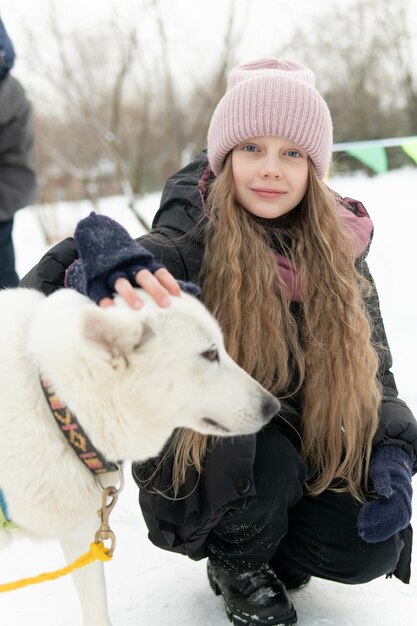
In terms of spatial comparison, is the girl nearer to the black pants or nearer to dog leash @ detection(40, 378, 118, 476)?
the black pants

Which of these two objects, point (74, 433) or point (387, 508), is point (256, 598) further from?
point (74, 433)

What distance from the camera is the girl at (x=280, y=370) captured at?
1.94m

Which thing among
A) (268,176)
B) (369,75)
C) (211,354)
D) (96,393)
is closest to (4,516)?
(96,393)

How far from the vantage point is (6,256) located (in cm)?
411

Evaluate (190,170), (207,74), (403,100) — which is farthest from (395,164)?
(403,100)

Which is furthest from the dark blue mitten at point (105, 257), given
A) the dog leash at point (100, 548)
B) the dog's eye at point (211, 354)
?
the dog leash at point (100, 548)

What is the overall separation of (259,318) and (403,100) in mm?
28867

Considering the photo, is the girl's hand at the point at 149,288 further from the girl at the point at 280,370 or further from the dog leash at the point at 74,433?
the girl at the point at 280,370

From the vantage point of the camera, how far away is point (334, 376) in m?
2.10

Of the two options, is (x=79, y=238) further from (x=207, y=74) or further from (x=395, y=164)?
(x=395, y=164)

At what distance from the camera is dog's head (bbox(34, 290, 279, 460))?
58.6 inches

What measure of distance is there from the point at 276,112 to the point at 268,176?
0.67 ft

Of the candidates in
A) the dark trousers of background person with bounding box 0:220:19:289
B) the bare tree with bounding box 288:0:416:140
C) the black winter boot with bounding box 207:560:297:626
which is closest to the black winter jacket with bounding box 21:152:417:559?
the black winter boot with bounding box 207:560:297:626

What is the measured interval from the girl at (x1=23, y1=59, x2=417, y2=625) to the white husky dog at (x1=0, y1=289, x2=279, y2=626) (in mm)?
261
